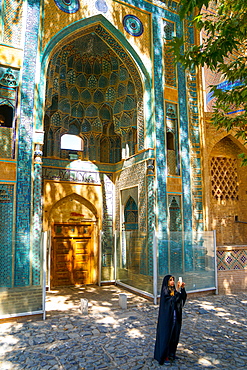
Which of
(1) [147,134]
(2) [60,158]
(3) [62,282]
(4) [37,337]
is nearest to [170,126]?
(1) [147,134]

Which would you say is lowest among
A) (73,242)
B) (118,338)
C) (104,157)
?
(118,338)

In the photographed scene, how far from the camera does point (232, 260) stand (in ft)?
30.3

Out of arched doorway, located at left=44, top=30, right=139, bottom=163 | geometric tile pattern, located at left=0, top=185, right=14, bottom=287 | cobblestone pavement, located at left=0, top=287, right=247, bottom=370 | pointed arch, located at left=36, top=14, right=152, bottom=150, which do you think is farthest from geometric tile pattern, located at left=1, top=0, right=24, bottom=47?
cobblestone pavement, located at left=0, top=287, right=247, bottom=370

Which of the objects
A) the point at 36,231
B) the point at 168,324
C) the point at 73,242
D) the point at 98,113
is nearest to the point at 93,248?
the point at 73,242

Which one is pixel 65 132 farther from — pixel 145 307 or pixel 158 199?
pixel 145 307

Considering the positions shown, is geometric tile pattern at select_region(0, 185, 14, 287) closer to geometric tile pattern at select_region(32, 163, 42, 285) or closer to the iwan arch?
the iwan arch

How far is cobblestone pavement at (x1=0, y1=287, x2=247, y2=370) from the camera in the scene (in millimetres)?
4534

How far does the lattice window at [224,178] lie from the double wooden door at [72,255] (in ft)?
15.2

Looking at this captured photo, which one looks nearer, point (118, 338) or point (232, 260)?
point (118, 338)

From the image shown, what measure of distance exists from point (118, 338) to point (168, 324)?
1573 mm

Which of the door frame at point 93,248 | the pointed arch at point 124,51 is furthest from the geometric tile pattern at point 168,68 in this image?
the door frame at point 93,248

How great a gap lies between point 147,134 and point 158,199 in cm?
195

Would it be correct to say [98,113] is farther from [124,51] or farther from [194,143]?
[194,143]

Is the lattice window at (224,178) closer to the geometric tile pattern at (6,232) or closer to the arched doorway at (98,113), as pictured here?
the arched doorway at (98,113)
